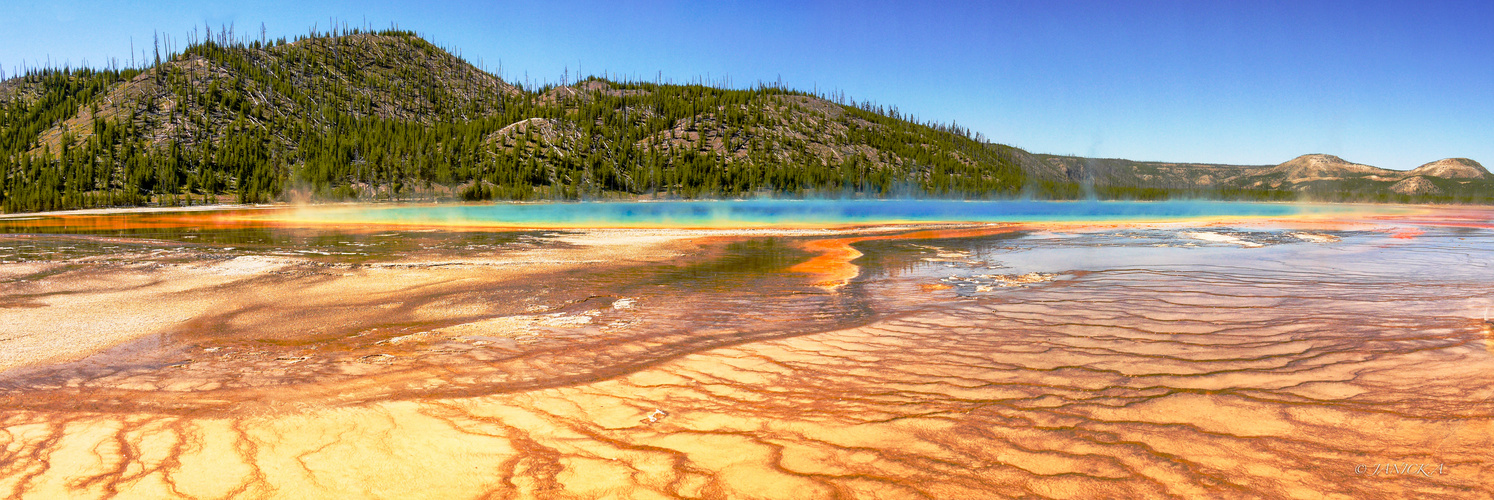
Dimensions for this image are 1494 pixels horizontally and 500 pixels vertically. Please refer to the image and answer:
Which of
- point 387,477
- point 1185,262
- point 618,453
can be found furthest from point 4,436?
point 1185,262

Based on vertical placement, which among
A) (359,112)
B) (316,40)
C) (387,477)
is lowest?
(387,477)

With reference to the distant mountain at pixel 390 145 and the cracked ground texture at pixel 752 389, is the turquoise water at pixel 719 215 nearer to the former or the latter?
the cracked ground texture at pixel 752 389

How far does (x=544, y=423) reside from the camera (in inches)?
189

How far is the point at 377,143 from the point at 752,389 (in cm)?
13858

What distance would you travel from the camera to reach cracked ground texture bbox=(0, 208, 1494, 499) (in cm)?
389

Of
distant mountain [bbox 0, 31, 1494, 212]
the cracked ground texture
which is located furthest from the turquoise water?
distant mountain [bbox 0, 31, 1494, 212]

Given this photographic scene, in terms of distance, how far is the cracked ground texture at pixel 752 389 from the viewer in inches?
153

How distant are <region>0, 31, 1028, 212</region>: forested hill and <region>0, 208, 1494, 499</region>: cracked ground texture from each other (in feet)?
274

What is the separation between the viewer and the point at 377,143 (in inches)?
4988

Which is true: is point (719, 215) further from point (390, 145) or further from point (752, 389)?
point (390, 145)

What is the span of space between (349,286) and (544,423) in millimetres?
8514

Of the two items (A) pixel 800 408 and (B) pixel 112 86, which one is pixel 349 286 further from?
(B) pixel 112 86

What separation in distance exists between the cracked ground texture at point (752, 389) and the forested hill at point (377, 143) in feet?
274

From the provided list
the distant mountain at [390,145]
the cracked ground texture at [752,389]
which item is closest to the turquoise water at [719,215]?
the cracked ground texture at [752,389]
